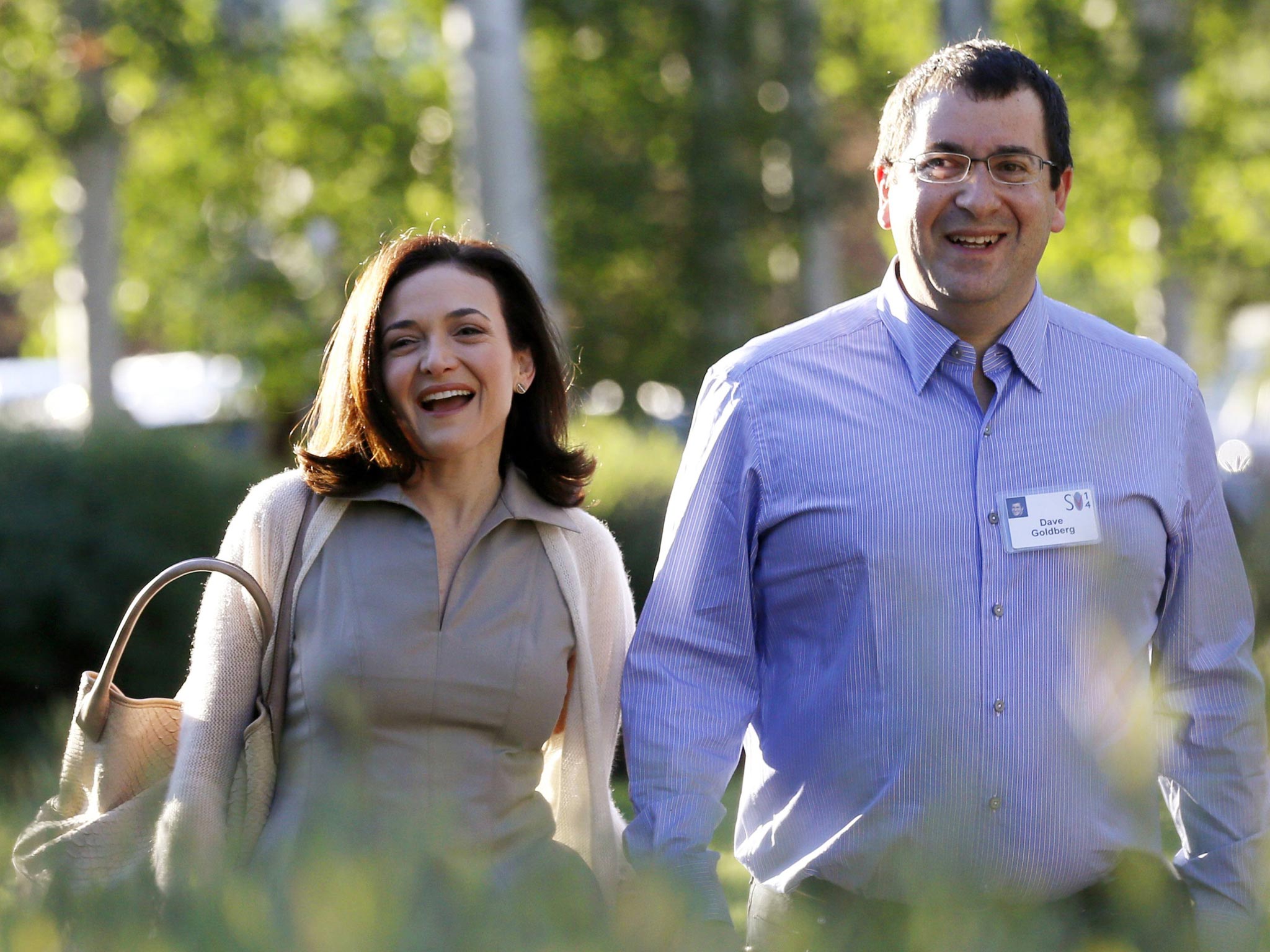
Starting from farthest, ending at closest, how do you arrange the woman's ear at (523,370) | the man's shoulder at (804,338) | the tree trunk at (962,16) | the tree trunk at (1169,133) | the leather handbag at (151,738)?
the tree trunk at (1169,133) < the tree trunk at (962,16) < the woman's ear at (523,370) < the man's shoulder at (804,338) < the leather handbag at (151,738)

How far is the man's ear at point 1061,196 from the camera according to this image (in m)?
2.93

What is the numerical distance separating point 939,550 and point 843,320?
497 millimetres

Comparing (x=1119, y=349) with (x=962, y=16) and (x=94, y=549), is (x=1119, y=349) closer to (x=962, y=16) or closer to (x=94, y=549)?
(x=94, y=549)

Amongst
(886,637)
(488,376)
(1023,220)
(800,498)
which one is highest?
(1023,220)

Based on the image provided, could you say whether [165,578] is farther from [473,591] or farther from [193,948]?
[193,948]

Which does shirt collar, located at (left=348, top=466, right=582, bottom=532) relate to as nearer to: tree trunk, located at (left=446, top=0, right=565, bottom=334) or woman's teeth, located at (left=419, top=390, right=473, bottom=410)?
woman's teeth, located at (left=419, top=390, right=473, bottom=410)

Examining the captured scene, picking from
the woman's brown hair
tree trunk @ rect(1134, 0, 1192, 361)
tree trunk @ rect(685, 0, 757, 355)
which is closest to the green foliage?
the woman's brown hair

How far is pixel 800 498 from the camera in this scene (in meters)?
2.76

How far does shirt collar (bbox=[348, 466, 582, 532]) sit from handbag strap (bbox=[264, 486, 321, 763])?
0.47 ft

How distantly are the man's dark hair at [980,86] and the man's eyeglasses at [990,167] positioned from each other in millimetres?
58

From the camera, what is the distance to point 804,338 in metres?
2.92

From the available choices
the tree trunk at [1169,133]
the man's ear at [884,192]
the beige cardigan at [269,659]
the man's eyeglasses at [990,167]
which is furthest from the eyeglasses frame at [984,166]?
the tree trunk at [1169,133]

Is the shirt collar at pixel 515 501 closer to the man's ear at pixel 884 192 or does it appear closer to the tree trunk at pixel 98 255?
the man's ear at pixel 884 192

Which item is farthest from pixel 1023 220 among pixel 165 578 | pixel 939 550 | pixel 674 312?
pixel 674 312
